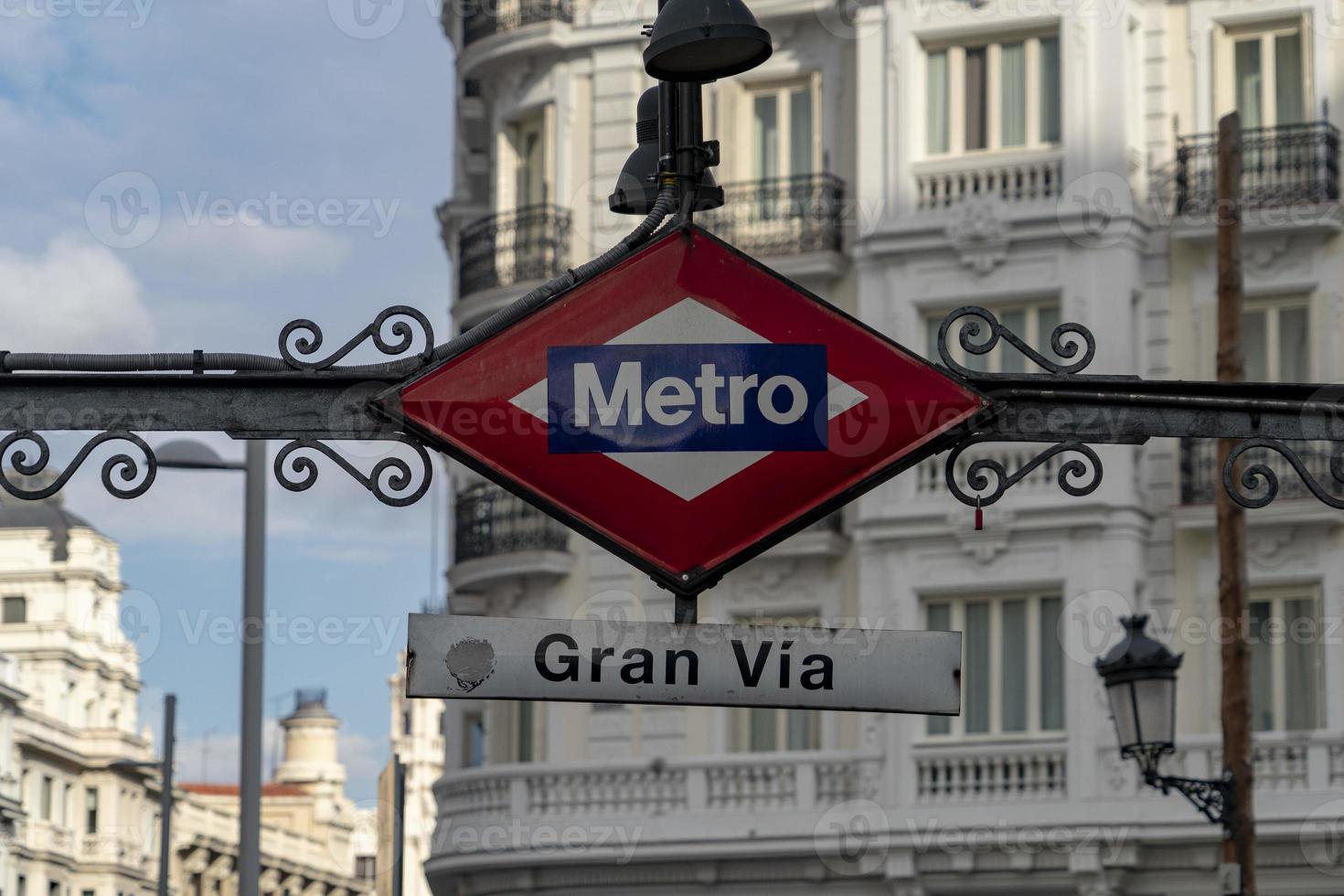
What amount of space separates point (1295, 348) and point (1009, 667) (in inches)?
203

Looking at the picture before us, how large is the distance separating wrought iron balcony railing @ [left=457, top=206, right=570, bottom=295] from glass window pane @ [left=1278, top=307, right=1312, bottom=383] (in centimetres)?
922

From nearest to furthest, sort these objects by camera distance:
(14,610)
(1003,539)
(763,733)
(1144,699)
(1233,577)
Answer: (1144,699), (1233,577), (1003,539), (763,733), (14,610)

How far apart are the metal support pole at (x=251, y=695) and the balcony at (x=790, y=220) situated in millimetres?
10065

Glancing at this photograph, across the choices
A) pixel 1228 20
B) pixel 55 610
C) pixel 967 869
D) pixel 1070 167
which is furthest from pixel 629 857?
pixel 55 610

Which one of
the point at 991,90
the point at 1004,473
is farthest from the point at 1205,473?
the point at 1004,473

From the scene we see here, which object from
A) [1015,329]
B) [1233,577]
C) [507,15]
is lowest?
[1233,577]

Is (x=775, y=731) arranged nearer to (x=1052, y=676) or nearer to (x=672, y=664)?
(x=1052, y=676)

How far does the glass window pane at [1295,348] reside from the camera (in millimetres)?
30156

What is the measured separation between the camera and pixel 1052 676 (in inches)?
1167

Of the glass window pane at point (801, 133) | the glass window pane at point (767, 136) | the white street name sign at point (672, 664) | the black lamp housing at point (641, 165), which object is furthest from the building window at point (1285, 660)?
the white street name sign at point (672, 664)

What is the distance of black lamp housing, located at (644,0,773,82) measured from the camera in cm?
585

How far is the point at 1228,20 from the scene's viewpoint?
101 ft

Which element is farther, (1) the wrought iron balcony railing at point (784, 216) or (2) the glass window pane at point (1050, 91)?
(1) the wrought iron balcony railing at point (784, 216)

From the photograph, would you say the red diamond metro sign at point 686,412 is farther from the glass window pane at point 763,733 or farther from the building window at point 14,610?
the building window at point 14,610
